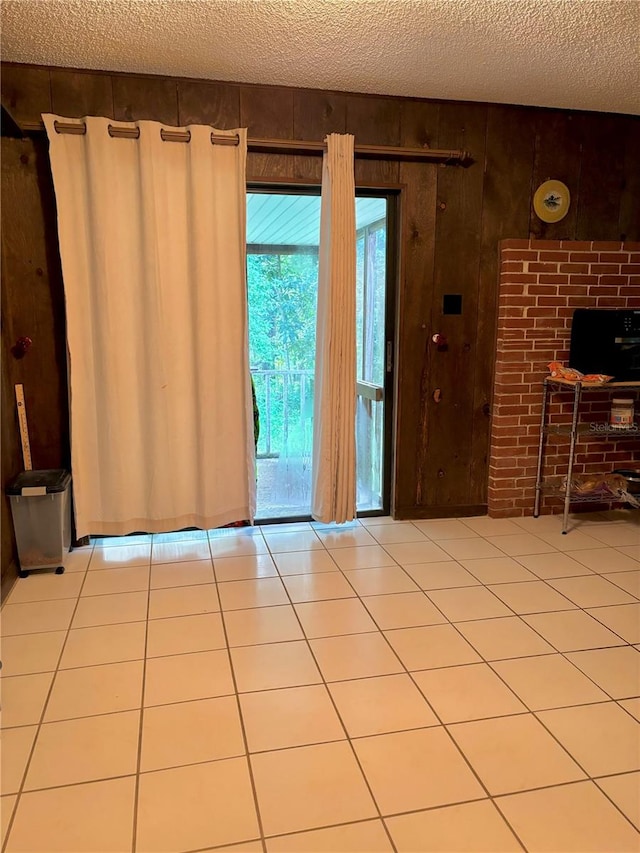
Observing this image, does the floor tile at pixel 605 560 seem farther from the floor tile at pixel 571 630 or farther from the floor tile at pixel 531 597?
the floor tile at pixel 571 630

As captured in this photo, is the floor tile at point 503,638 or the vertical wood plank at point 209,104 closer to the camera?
the floor tile at point 503,638

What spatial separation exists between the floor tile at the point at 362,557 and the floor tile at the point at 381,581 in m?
0.06

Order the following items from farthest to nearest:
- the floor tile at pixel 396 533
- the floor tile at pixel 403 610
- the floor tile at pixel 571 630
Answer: the floor tile at pixel 396 533 → the floor tile at pixel 403 610 → the floor tile at pixel 571 630

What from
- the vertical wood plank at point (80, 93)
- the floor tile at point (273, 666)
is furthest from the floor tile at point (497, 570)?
the vertical wood plank at point (80, 93)

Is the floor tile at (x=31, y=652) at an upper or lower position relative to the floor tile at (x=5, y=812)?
upper

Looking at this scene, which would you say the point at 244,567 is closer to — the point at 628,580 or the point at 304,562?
the point at 304,562

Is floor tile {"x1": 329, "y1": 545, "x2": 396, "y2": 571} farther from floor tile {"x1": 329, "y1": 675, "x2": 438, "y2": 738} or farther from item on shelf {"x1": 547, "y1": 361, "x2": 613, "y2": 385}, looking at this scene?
item on shelf {"x1": 547, "y1": 361, "x2": 613, "y2": 385}

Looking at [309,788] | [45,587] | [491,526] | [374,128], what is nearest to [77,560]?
[45,587]

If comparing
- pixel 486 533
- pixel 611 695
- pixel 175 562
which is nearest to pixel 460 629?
pixel 611 695

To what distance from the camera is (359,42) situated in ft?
8.43

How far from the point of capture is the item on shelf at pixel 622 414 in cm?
340

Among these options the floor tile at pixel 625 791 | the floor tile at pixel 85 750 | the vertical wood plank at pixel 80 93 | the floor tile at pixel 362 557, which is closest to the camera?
the floor tile at pixel 625 791

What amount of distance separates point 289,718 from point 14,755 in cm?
76

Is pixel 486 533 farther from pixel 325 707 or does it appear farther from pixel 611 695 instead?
pixel 325 707
